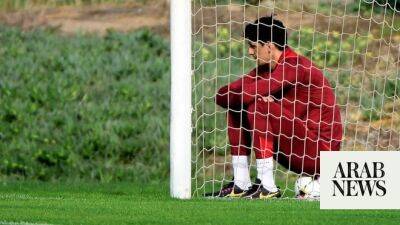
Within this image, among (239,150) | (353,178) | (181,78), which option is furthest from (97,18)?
(353,178)

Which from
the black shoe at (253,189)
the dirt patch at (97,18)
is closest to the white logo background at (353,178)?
the black shoe at (253,189)

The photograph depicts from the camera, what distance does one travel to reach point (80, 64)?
58.5 feet

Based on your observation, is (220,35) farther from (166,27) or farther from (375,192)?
(375,192)

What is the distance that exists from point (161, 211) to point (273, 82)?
1777 mm

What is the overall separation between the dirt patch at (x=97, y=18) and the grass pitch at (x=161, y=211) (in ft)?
Result: 26.0

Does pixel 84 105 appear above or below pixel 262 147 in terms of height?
below

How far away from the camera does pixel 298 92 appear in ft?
36.9

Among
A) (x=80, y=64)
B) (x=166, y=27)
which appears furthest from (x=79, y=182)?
(x=166, y=27)

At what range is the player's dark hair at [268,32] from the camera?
11102 millimetres

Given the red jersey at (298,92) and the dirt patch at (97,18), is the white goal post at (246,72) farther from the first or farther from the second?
the dirt patch at (97,18)

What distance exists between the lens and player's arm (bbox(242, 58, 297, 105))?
10992mm

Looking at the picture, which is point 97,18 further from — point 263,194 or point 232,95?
point 263,194

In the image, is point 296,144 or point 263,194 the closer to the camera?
point 263,194

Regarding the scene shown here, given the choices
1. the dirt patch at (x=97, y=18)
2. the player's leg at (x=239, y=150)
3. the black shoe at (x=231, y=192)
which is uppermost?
the player's leg at (x=239, y=150)
